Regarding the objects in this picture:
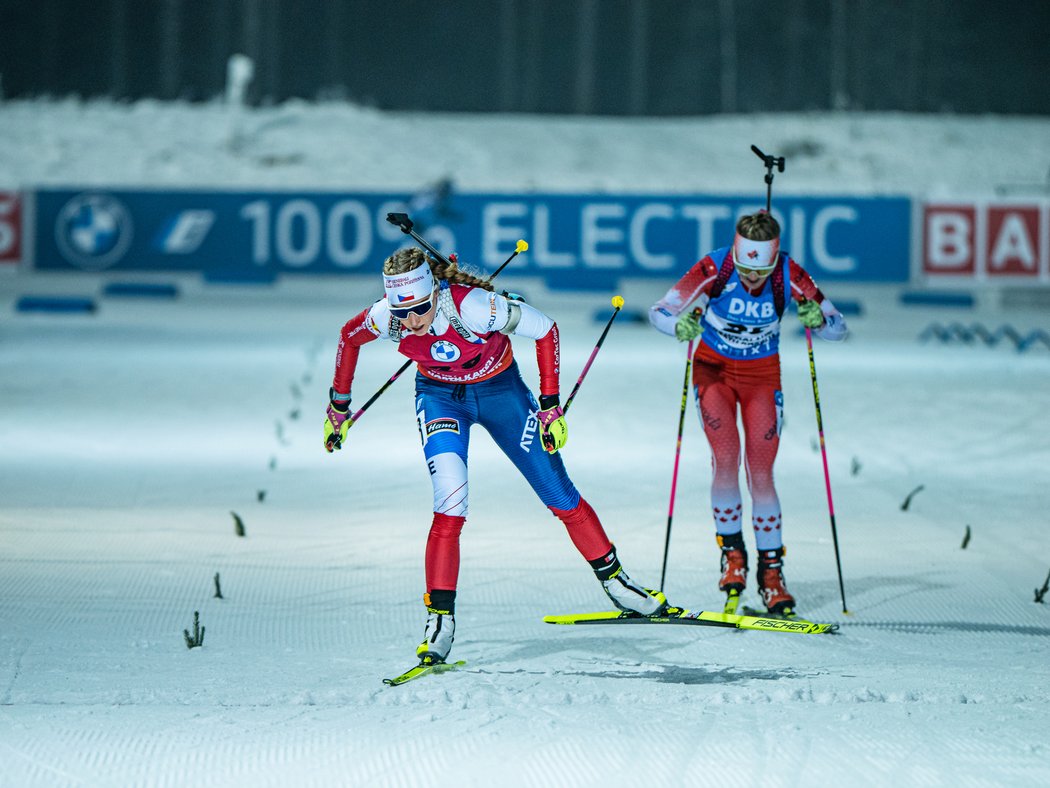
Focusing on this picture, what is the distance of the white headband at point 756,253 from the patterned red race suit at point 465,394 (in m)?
1.04

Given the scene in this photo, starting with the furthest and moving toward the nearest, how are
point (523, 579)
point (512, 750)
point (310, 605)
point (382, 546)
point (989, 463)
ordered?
point (989, 463) → point (382, 546) → point (523, 579) → point (310, 605) → point (512, 750)

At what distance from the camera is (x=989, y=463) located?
450 inches

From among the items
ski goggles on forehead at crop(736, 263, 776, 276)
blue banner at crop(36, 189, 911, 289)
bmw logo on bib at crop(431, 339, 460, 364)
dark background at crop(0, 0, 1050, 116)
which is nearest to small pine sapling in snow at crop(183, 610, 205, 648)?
bmw logo on bib at crop(431, 339, 460, 364)

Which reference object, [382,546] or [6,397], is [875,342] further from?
[382,546]

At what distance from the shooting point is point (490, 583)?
306 inches

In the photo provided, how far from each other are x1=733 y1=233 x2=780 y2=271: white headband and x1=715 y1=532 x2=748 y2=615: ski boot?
4.16 ft

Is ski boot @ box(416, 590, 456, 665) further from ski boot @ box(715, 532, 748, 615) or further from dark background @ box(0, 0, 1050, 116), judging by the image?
dark background @ box(0, 0, 1050, 116)

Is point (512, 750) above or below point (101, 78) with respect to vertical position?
below

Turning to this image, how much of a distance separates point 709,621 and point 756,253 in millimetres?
1645

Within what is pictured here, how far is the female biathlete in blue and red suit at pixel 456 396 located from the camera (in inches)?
247

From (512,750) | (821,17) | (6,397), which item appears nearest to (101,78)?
(821,17)

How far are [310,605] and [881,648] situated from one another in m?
2.56

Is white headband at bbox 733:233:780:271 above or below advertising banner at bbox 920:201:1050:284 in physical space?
below

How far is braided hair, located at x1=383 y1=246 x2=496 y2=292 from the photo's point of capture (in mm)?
6207
